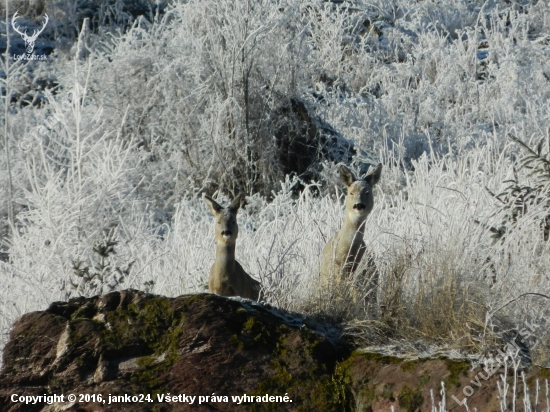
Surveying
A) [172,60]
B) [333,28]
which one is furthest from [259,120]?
[333,28]

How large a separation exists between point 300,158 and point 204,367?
7.69 metres

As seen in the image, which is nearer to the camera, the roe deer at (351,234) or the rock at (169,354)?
the rock at (169,354)

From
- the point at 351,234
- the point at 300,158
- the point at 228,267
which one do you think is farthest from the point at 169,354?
the point at 300,158


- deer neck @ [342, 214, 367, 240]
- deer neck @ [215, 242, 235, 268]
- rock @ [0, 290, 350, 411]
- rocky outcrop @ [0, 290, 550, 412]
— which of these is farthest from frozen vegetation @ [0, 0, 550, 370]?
rock @ [0, 290, 350, 411]

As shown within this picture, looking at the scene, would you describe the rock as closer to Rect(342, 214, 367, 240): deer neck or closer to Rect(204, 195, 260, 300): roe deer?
Rect(204, 195, 260, 300): roe deer

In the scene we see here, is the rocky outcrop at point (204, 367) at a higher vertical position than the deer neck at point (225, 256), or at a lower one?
lower

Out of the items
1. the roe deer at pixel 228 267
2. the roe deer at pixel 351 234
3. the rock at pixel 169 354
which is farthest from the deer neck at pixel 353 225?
the rock at pixel 169 354

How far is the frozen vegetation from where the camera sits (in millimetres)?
4547

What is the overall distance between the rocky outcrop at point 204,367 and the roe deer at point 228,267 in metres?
0.92

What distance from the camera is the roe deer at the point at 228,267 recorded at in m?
4.86

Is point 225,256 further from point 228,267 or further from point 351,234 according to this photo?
point 351,234

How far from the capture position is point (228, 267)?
490 cm

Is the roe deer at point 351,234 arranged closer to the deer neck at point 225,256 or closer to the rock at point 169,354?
the deer neck at point 225,256

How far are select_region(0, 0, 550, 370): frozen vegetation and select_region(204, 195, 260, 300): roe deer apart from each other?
0.42ft
